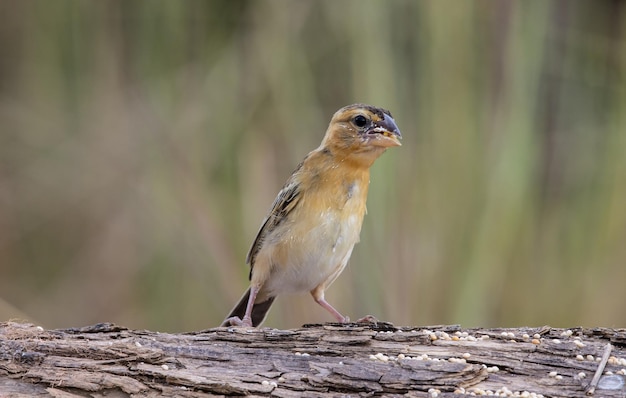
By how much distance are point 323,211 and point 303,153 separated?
124 centimetres

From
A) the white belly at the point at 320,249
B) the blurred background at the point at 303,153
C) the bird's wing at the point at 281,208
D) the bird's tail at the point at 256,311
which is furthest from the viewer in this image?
the blurred background at the point at 303,153

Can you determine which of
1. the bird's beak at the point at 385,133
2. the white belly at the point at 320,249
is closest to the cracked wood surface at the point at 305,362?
the white belly at the point at 320,249

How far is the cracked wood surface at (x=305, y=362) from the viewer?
10.5 feet

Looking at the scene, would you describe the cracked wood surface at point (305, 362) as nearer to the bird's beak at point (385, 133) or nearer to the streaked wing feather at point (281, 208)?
the streaked wing feather at point (281, 208)

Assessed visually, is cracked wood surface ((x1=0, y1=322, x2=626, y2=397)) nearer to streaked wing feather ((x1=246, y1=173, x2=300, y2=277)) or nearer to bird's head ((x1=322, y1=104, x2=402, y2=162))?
streaked wing feather ((x1=246, y1=173, x2=300, y2=277))

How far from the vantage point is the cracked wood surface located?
3.21 metres

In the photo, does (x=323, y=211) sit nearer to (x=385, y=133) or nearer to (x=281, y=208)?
(x=281, y=208)

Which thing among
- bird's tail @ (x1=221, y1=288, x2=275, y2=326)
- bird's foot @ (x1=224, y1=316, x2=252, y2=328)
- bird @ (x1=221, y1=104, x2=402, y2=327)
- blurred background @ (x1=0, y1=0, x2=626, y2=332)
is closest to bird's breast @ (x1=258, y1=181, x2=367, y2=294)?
bird @ (x1=221, y1=104, x2=402, y2=327)

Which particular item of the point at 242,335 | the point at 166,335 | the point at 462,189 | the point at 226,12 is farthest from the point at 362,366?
the point at 226,12

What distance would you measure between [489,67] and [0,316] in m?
3.18

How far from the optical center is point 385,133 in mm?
4590

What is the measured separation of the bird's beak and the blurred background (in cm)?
87

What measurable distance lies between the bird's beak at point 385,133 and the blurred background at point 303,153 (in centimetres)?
87

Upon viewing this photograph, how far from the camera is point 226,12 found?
6051mm
